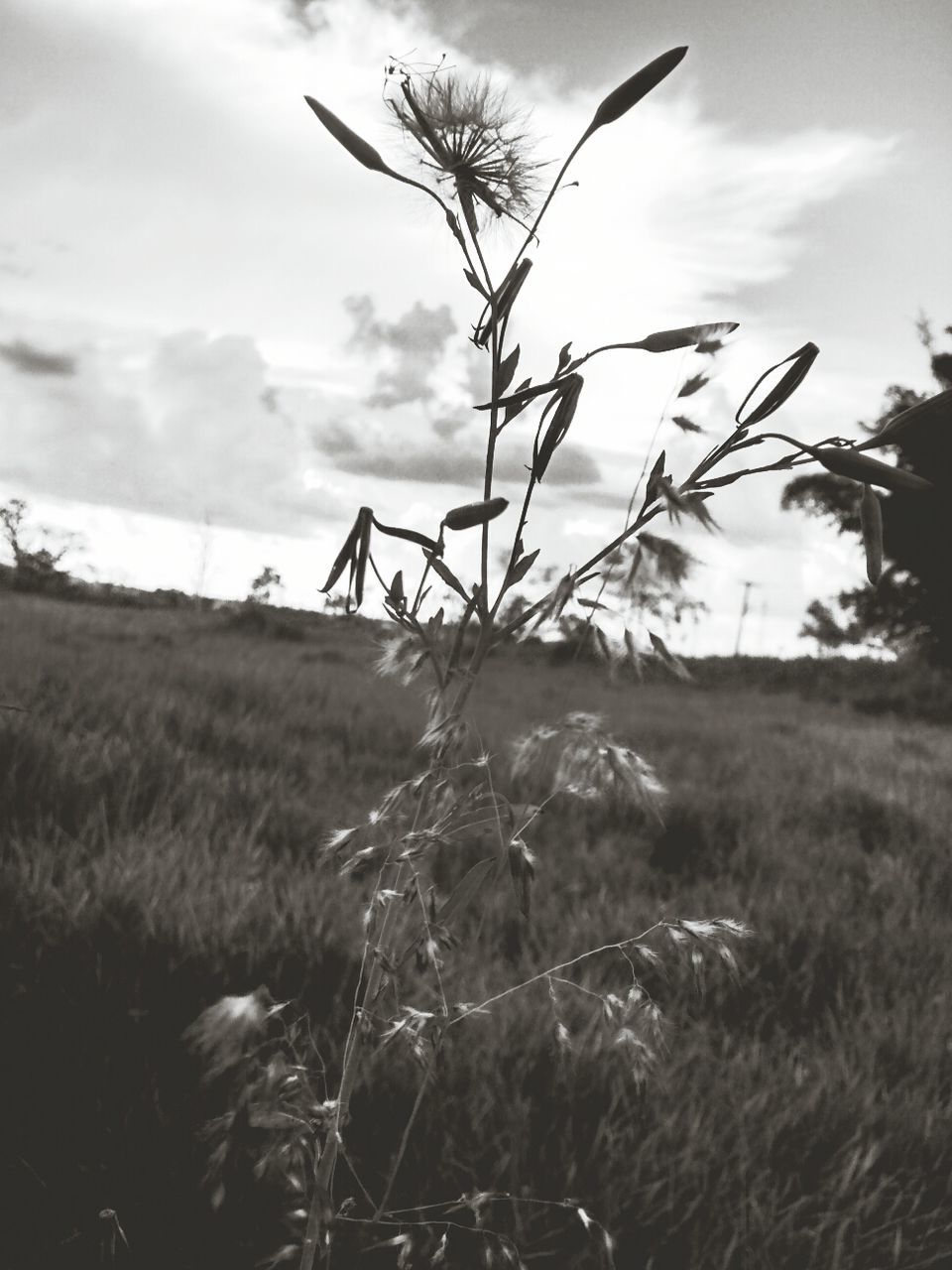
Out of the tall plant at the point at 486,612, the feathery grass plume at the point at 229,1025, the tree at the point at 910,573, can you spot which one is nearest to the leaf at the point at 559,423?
the tall plant at the point at 486,612

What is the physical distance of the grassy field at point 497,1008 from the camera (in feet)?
5.17

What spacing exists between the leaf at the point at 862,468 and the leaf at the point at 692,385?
19 cm

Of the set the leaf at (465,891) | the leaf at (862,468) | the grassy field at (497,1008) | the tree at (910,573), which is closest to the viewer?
the leaf at (862,468)

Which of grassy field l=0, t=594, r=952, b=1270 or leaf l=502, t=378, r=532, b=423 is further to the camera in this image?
grassy field l=0, t=594, r=952, b=1270

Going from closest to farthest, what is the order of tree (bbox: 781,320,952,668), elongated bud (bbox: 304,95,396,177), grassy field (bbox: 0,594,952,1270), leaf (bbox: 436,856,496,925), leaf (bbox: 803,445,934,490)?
leaf (bbox: 803,445,934,490), elongated bud (bbox: 304,95,396,177), leaf (bbox: 436,856,496,925), grassy field (bbox: 0,594,952,1270), tree (bbox: 781,320,952,668)

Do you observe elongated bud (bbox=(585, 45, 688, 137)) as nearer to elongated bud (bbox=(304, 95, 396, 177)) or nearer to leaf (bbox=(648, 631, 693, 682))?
elongated bud (bbox=(304, 95, 396, 177))

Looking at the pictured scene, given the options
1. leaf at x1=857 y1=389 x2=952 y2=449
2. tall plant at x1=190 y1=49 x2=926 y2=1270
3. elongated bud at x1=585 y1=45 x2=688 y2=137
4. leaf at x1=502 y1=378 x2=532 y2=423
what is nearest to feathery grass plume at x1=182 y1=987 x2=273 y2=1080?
tall plant at x1=190 y1=49 x2=926 y2=1270

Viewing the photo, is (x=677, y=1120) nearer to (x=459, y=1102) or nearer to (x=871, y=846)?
(x=459, y=1102)

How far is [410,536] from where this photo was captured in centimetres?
90

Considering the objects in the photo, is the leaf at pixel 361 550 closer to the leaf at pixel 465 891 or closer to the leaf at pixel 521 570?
the leaf at pixel 521 570

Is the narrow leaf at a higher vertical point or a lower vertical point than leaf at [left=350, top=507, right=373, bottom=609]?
higher

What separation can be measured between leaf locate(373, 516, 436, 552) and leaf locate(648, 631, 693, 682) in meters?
0.26

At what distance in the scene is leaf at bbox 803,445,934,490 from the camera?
820mm

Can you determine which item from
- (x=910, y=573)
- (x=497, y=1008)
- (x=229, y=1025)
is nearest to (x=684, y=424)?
(x=229, y=1025)
